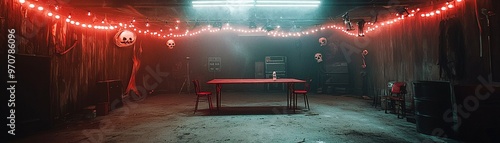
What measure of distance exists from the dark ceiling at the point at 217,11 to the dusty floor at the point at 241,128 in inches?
114

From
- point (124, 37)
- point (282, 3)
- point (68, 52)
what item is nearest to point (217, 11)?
point (282, 3)

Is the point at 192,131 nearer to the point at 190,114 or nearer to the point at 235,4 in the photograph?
the point at 190,114

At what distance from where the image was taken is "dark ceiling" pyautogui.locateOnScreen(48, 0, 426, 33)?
5934 mm

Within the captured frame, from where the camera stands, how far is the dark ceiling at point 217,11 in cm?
593

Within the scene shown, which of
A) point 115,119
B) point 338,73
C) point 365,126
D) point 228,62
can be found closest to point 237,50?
point 228,62

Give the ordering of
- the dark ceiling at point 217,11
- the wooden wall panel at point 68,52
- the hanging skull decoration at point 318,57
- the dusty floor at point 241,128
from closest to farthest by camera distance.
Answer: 1. the dusty floor at point 241,128
2. the wooden wall panel at point 68,52
3. the dark ceiling at point 217,11
4. the hanging skull decoration at point 318,57

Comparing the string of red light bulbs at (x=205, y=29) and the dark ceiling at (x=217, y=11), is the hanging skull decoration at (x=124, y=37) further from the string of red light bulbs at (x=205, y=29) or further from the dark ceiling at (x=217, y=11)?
the dark ceiling at (x=217, y=11)

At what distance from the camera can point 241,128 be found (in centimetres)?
491

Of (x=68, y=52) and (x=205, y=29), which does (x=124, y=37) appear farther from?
(x=205, y=29)

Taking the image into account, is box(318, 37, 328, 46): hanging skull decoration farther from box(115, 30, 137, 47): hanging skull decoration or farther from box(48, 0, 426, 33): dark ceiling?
box(115, 30, 137, 47): hanging skull decoration

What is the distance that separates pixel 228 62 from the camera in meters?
13.2

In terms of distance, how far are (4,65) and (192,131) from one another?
12.0 ft

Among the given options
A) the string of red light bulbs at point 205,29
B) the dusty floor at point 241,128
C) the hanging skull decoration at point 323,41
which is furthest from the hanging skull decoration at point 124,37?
the hanging skull decoration at point 323,41

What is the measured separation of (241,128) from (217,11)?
4.60 m
